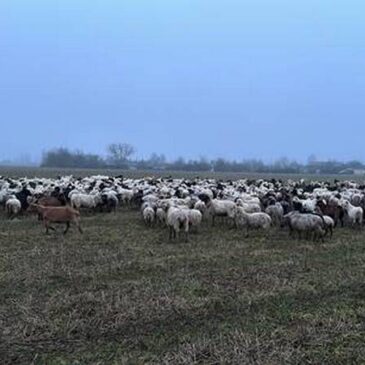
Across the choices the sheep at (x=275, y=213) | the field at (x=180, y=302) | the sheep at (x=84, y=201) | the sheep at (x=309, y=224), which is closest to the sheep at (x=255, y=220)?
the sheep at (x=309, y=224)

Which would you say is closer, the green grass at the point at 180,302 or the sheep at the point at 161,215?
the green grass at the point at 180,302

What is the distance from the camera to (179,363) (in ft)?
23.2

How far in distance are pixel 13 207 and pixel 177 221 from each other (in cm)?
830

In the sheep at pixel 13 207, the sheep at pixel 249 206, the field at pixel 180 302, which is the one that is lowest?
the field at pixel 180 302

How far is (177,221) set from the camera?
1780 centimetres

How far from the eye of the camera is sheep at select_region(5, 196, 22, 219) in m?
23.1

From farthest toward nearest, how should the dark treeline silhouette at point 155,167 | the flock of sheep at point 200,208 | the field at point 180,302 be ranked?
the dark treeline silhouette at point 155,167 < the flock of sheep at point 200,208 < the field at point 180,302

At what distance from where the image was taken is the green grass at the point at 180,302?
7512 millimetres

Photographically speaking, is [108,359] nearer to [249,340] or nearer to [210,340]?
[210,340]

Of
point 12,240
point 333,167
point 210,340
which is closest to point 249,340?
point 210,340

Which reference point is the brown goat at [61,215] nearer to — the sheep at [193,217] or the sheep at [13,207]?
the sheep at [193,217]

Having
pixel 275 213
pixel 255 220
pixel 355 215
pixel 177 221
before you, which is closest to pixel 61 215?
pixel 177 221

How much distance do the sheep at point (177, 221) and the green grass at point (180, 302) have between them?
52.9 inches

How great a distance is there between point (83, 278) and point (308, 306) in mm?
4413
